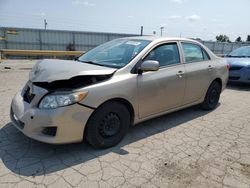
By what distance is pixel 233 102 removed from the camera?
6.23 metres

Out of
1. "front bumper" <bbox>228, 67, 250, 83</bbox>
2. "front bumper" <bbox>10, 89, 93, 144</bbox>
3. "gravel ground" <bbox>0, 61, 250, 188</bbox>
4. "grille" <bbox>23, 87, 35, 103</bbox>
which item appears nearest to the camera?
"gravel ground" <bbox>0, 61, 250, 188</bbox>

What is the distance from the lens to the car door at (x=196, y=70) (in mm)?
4516

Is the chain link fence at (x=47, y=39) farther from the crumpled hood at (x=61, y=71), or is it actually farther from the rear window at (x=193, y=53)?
the rear window at (x=193, y=53)

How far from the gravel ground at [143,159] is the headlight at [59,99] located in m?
0.75

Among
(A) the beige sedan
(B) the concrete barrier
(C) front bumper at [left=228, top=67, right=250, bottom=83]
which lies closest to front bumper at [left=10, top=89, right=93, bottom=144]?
(A) the beige sedan

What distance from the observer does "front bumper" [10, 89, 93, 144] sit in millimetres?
2869

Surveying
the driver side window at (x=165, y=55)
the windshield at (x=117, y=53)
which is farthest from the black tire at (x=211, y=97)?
the windshield at (x=117, y=53)

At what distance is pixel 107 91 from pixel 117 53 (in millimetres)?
1090

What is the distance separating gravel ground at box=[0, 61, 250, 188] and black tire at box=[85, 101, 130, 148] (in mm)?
144

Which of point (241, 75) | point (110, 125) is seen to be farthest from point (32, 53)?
point (110, 125)

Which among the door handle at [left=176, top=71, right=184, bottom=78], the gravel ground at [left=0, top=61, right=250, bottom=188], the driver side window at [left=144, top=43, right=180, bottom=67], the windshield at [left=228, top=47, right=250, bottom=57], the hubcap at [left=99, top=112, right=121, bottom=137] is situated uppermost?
the windshield at [left=228, top=47, right=250, bottom=57]

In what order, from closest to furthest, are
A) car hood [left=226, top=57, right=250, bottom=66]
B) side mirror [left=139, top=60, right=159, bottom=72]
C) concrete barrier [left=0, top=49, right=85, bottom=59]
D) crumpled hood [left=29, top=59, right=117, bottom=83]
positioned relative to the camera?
1. crumpled hood [left=29, top=59, right=117, bottom=83]
2. side mirror [left=139, top=60, right=159, bottom=72]
3. car hood [left=226, top=57, right=250, bottom=66]
4. concrete barrier [left=0, top=49, right=85, bottom=59]

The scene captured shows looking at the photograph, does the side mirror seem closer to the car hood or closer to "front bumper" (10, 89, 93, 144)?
"front bumper" (10, 89, 93, 144)

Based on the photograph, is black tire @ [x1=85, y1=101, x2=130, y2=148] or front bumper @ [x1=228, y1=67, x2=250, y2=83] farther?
front bumper @ [x1=228, y1=67, x2=250, y2=83]
